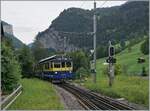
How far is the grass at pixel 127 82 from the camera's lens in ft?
86.4

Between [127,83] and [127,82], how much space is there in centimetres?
239

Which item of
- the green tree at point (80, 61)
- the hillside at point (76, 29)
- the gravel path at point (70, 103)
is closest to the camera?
the gravel path at point (70, 103)

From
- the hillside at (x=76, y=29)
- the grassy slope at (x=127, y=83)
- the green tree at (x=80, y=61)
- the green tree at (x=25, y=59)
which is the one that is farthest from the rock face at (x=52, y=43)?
the green tree at (x=80, y=61)

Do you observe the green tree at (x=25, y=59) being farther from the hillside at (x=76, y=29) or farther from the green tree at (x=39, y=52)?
the green tree at (x=39, y=52)

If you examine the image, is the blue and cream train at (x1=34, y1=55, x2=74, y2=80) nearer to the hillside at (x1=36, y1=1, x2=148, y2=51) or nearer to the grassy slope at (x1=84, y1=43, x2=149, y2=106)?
the grassy slope at (x1=84, y1=43, x2=149, y2=106)

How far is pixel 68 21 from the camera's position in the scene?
198ft

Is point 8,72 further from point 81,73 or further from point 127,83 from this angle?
point 81,73

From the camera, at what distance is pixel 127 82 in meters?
44.3

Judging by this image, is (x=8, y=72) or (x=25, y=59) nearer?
(x=8, y=72)

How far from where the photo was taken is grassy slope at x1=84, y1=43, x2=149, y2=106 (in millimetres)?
26269

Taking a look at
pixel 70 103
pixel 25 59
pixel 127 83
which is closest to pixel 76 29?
pixel 25 59

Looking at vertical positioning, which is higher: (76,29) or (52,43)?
(76,29)

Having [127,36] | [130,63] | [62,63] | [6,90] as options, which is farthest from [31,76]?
[127,36]

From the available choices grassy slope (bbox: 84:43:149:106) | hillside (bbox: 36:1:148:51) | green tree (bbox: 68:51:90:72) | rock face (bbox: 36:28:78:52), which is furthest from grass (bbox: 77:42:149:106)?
rock face (bbox: 36:28:78:52)
